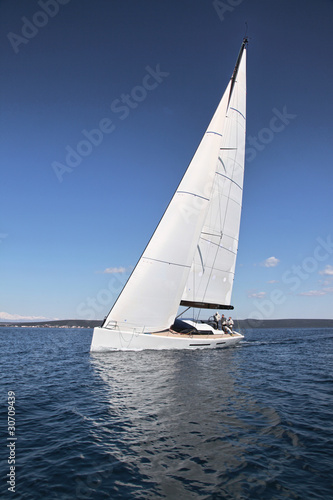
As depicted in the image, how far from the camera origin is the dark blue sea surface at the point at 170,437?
5090 mm

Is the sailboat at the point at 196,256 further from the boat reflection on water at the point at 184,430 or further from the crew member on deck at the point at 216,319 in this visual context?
the boat reflection on water at the point at 184,430

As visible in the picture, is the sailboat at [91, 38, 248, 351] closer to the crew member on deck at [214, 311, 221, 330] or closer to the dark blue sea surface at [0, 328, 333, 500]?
the crew member on deck at [214, 311, 221, 330]

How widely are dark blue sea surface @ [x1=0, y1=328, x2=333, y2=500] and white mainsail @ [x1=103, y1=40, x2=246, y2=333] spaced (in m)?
6.55

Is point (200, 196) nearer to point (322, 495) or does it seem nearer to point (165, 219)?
point (165, 219)

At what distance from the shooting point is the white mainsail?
1955 centimetres

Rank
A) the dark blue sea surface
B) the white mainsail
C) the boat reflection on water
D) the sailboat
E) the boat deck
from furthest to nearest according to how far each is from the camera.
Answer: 1. the boat deck
2. the white mainsail
3. the sailboat
4. the boat reflection on water
5. the dark blue sea surface

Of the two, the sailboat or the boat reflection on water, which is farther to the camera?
→ the sailboat

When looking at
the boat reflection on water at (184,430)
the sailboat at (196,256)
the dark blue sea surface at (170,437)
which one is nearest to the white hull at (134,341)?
the sailboat at (196,256)

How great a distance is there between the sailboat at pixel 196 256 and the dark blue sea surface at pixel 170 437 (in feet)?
18.9

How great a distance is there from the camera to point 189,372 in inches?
543

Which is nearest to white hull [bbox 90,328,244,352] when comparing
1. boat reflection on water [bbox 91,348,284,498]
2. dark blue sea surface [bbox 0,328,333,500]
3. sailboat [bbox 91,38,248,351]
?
sailboat [bbox 91,38,248,351]

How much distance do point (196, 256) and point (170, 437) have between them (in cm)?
1846

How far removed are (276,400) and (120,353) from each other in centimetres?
1115

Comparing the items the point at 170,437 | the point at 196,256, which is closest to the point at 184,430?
the point at 170,437
